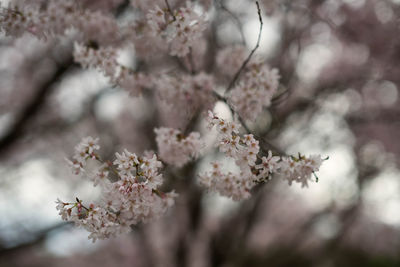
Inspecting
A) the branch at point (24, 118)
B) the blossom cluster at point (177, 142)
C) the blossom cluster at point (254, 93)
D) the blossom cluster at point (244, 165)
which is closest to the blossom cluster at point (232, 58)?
the blossom cluster at point (254, 93)

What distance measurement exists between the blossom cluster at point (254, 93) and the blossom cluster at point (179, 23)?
1.51 ft

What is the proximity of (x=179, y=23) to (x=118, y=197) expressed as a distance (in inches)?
41.4

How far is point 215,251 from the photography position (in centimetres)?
732

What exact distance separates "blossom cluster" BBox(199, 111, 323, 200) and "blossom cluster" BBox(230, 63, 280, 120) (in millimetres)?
457

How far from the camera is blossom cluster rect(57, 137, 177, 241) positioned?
1.63 m

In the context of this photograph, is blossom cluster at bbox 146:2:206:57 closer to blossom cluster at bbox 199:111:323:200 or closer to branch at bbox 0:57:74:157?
blossom cluster at bbox 199:111:323:200

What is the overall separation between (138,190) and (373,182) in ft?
20.2

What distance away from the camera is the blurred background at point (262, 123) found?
4.75 m

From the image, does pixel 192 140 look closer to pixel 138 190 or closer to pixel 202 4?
pixel 138 190

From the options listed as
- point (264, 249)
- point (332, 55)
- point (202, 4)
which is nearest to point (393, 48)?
point (332, 55)

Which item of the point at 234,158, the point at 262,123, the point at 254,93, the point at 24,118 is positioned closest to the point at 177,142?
the point at 234,158

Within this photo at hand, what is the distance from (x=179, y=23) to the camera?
1.97 metres

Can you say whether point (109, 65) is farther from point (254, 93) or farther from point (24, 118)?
point (24, 118)

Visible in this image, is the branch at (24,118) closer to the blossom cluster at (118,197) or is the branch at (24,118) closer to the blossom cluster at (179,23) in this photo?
the blossom cluster at (179,23)
